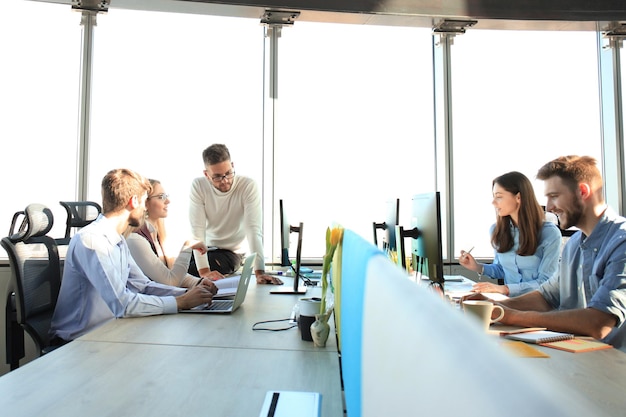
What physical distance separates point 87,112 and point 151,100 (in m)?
0.60

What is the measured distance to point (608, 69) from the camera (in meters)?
4.94

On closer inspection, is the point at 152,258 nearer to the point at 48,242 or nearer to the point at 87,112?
the point at 48,242

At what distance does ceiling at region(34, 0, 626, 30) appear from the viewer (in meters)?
4.32

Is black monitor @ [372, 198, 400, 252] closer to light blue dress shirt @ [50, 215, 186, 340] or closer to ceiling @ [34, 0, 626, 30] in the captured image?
light blue dress shirt @ [50, 215, 186, 340]

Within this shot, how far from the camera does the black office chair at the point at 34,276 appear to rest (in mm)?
2215

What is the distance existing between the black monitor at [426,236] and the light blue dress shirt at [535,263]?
2.33ft

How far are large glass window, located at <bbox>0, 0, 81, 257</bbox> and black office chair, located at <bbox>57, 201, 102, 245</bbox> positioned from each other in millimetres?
1029

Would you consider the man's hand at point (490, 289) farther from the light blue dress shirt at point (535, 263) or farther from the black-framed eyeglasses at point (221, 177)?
the black-framed eyeglasses at point (221, 177)

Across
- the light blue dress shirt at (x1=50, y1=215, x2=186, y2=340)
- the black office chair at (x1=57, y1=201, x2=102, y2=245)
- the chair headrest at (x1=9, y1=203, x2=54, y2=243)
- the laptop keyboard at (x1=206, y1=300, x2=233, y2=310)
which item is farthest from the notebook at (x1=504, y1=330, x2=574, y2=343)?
the black office chair at (x1=57, y1=201, x2=102, y2=245)

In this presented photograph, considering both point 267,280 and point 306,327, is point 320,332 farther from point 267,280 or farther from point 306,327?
point 267,280

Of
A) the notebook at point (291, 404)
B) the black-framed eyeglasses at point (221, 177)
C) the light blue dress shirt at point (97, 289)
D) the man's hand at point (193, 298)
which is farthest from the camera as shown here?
the black-framed eyeglasses at point (221, 177)

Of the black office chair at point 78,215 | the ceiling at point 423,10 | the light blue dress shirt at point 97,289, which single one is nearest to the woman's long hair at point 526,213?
the light blue dress shirt at point 97,289

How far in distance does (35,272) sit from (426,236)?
199cm

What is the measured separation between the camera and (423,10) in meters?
4.53
